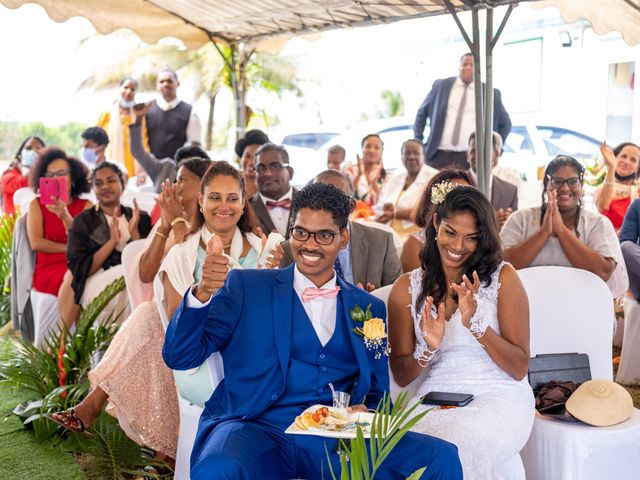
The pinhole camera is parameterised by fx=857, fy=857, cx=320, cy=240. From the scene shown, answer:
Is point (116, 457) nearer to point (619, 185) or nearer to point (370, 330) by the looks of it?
point (370, 330)

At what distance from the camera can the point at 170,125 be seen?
29.2ft

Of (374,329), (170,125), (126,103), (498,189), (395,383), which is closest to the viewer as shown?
(374,329)

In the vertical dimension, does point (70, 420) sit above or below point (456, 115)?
below

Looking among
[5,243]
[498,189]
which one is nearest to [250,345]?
[498,189]

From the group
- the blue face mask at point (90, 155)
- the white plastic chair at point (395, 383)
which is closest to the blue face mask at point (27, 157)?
the blue face mask at point (90, 155)

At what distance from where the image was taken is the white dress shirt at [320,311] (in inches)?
127

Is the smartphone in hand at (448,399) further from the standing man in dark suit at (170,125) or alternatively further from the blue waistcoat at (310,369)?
the standing man in dark suit at (170,125)

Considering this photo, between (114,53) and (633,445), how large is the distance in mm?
25422

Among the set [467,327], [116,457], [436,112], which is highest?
[436,112]

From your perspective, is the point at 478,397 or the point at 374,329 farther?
the point at 478,397

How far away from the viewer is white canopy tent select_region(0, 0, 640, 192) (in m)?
6.29

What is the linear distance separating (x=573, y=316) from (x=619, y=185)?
11.6 ft

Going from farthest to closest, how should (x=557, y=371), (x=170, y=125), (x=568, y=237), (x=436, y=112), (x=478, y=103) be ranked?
1. (x=170, y=125)
2. (x=436, y=112)
3. (x=478, y=103)
4. (x=568, y=237)
5. (x=557, y=371)

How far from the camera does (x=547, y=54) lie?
1564 cm
